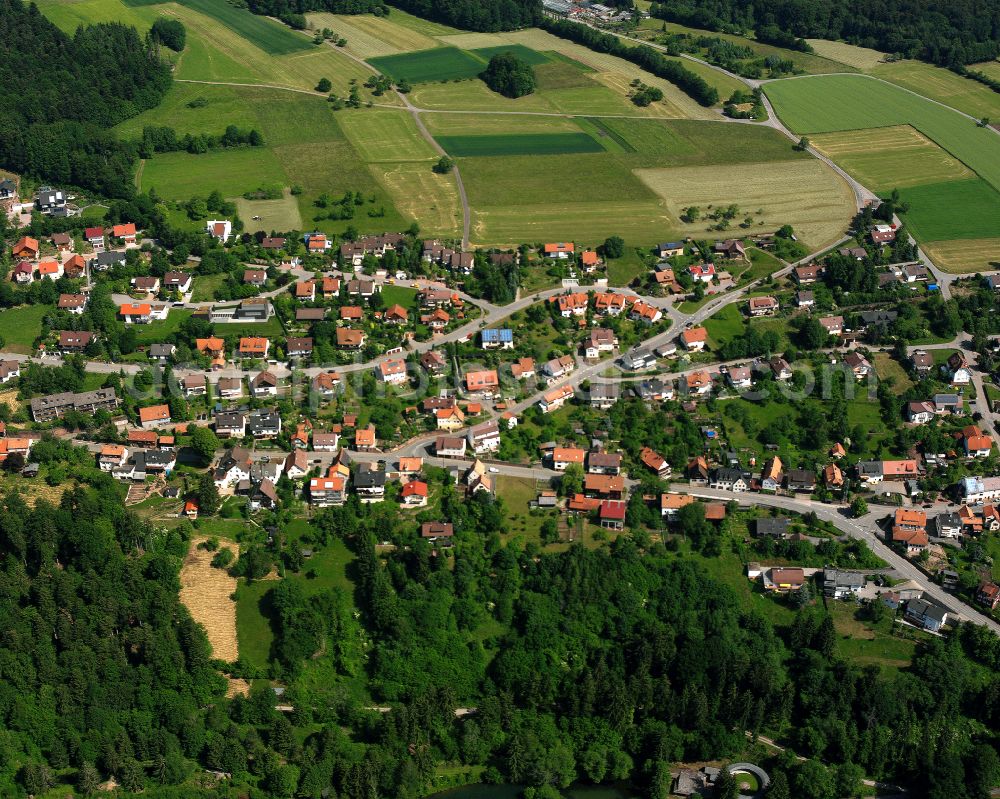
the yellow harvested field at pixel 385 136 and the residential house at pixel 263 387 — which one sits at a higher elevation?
the yellow harvested field at pixel 385 136

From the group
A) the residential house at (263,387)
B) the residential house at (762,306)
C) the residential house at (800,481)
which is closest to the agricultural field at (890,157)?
the residential house at (762,306)

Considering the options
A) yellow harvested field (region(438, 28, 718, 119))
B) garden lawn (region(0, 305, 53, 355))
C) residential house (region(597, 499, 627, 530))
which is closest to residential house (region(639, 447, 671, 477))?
residential house (region(597, 499, 627, 530))

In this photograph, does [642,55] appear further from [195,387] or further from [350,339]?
[195,387]

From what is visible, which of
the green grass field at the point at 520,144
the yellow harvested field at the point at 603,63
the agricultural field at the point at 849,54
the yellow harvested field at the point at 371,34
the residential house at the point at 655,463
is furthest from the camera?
the yellow harvested field at the point at 371,34

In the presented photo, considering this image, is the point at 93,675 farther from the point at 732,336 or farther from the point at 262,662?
the point at 732,336

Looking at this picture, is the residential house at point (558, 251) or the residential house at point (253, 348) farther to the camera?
the residential house at point (558, 251)

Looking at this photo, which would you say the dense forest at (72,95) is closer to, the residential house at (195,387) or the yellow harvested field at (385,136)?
the yellow harvested field at (385,136)
